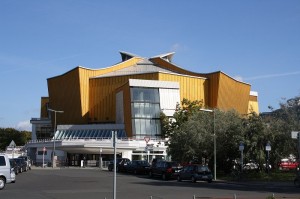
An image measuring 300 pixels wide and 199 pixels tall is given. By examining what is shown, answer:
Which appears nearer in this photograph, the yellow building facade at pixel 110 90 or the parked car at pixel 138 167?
the parked car at pixel 138 167

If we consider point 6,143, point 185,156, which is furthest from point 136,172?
point 6,143

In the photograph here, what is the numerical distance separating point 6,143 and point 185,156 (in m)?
96.9

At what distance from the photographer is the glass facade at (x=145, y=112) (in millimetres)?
90500

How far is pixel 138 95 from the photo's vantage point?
92.5 m

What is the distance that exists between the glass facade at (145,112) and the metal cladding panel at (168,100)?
4.48 ft

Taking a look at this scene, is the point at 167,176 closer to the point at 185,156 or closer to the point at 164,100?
the point at 185,156

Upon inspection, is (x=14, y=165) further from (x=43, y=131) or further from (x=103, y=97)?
(x=43, y=131)

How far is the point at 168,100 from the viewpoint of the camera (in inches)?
3782

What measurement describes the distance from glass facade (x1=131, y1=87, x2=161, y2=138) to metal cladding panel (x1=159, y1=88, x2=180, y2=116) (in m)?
1.37

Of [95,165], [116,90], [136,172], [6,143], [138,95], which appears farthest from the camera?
[6,143]

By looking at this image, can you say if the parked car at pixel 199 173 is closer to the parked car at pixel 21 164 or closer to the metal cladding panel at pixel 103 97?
the parked car at pixel 21 164

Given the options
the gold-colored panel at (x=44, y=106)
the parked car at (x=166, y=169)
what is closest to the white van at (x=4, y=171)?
the parked car at (x=166, y=169)

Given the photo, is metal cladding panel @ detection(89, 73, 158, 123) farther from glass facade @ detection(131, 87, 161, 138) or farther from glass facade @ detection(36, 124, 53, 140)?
glass facade @ detection(36, 124, 53, 140)

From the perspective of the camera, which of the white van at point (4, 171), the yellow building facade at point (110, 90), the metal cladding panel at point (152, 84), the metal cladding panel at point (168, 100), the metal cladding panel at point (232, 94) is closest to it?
the white van at point (4, 171)
